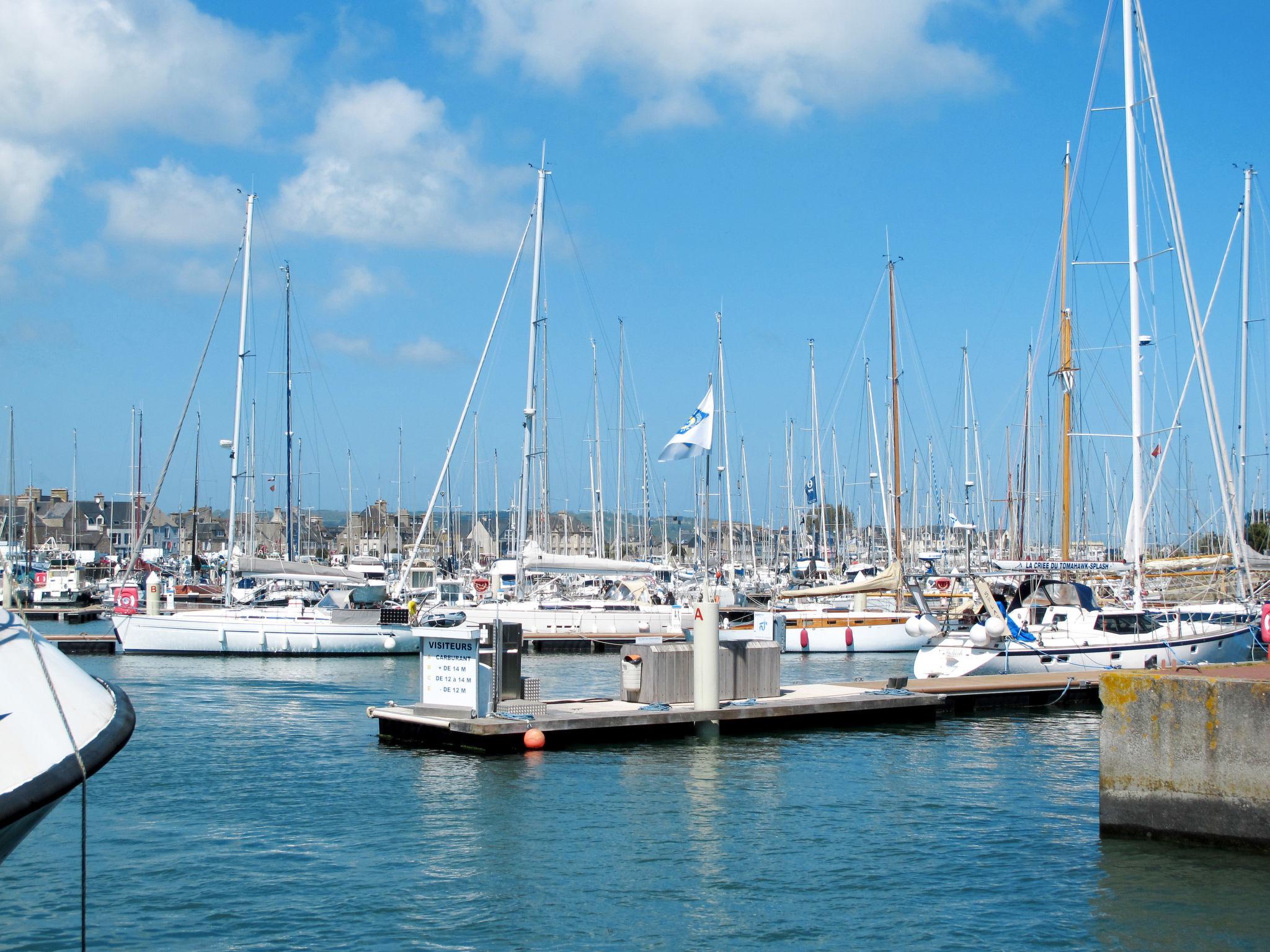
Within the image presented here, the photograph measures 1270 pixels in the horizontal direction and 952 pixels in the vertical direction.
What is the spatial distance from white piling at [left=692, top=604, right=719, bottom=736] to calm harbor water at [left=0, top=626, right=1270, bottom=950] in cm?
65

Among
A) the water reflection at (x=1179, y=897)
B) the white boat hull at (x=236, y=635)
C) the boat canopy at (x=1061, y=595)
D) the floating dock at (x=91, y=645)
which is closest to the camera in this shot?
the water reflection at (x=1179, y=897)

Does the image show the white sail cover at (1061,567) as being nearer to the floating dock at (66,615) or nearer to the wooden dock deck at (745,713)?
the wooden dock deck at (745,713)

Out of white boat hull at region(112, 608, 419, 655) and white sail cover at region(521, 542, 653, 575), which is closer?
white boat hull at region(112, 608, 419, 655)

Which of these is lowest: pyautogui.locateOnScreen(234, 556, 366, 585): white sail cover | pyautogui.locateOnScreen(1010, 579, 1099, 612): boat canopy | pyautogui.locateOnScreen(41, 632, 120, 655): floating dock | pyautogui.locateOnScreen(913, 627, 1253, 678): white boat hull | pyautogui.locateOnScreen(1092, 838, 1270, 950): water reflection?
pyautogui.locateOnScreen(1092, 838, 1270, 950): water reflection

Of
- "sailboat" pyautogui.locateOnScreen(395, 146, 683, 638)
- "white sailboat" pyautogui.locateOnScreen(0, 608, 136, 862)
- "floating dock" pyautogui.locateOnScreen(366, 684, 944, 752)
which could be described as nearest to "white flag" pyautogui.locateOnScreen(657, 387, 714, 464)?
"sailboat" pyautogui.locateOnScreen(395, 146, 683, 638)

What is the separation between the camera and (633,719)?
23984 mm

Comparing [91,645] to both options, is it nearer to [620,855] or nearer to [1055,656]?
[1055,656]

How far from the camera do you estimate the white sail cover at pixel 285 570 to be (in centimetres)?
5178

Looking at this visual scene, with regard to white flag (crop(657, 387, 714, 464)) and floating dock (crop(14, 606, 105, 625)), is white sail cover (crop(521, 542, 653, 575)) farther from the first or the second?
floating dock (crop(14, 606, 105, 625))

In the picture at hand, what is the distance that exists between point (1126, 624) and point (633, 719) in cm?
1621

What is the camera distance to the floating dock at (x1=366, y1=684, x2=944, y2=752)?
23297mm

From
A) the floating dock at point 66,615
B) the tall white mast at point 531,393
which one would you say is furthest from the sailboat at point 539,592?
the floating dock at point 66,615

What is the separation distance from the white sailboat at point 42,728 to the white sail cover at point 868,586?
43665mm

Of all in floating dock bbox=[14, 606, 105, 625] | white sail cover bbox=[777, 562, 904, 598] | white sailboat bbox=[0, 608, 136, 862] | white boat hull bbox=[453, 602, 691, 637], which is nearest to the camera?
white sailboat bbox=[0, 608, 136, 862]
